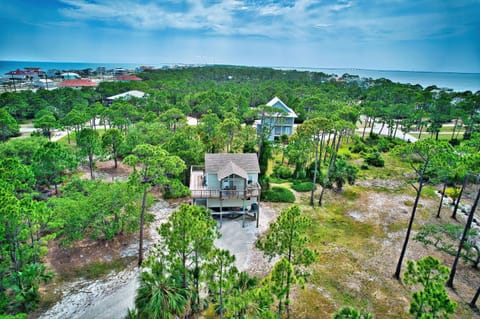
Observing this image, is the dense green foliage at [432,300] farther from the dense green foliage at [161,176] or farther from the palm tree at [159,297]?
the palm tree at [159,297]

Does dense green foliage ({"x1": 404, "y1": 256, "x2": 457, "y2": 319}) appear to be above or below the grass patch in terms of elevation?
above

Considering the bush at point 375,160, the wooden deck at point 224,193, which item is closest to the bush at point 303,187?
the wooden deck at point 224,193

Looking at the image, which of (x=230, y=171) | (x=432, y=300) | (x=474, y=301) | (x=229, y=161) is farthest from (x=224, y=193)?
(x=474, y=301)

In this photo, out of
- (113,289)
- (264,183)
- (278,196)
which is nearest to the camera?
(113,289)

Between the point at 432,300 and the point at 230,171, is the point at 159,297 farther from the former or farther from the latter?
the point at 230,171

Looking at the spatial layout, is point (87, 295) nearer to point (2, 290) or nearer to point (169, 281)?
point (2, 290)

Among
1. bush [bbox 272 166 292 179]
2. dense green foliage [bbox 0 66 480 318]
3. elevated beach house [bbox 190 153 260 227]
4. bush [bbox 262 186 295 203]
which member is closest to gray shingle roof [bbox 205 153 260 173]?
elevated beach house [bbox 190 153 260 227]

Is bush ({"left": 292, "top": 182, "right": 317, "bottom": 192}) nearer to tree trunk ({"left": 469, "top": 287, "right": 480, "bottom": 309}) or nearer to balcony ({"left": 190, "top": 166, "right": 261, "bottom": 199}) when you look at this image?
balcony ({"left": 190, "top": 166, "right": 261, "bottom": 199})
